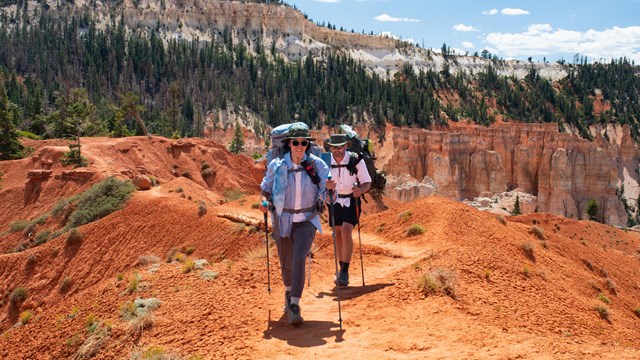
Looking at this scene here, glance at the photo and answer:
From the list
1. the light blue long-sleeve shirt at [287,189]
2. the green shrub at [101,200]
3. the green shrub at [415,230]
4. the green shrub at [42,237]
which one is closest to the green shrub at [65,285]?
the green shrub at [101,200]

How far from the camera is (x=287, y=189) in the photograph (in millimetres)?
6934

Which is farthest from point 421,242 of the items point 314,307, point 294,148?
point 294,148

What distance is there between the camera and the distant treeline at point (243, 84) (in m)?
86.8

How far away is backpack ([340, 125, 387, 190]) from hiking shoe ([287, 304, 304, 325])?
2705 mm

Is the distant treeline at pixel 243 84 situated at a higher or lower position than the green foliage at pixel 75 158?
higher

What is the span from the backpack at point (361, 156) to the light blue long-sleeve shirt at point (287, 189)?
168 centimetres

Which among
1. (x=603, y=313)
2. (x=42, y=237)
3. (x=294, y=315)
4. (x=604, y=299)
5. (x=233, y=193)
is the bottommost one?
(x=42, y=237)

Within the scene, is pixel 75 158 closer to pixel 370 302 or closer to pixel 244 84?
pixel 370 302

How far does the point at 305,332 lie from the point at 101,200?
17065 mm

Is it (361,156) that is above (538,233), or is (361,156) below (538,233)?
above

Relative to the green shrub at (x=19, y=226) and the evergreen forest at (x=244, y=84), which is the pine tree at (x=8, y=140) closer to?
the green shrub at (x=19, y=226)

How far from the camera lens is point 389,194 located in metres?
50.8

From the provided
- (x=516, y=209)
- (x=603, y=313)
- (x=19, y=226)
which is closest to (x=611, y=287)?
(x=603, y=313)

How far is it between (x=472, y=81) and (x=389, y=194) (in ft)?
265
